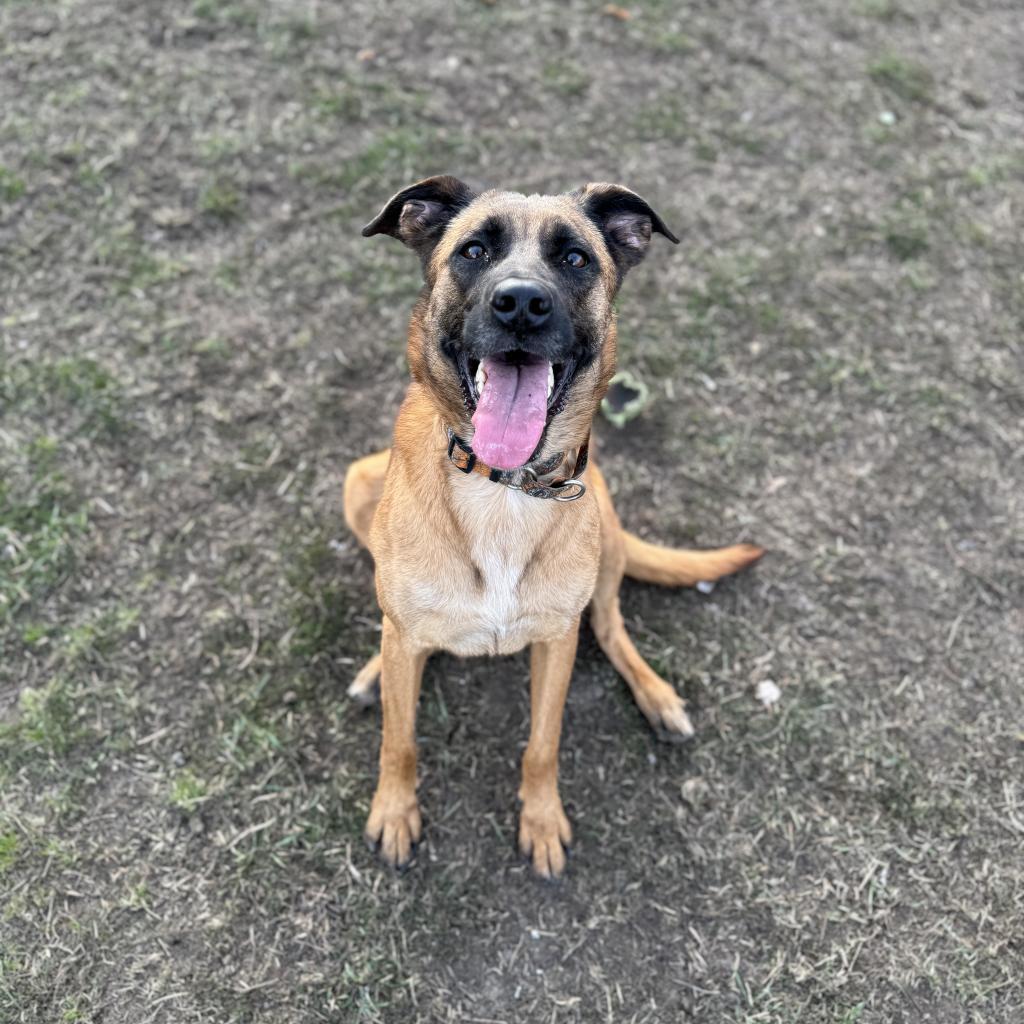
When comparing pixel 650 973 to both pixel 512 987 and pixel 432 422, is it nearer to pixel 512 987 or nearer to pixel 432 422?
pixel 512 987

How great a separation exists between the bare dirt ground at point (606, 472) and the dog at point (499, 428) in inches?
32.6

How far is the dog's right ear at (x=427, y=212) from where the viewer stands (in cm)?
303

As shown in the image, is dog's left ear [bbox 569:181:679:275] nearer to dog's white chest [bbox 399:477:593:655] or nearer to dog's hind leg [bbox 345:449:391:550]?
dog's white chest [bbox 399:477:593:655]

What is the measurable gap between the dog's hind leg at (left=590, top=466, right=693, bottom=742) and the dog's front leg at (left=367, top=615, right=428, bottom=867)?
2.95 ft

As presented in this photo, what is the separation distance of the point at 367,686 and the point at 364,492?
2.94 ft

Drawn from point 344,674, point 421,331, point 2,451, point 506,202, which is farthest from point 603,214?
point 2,451

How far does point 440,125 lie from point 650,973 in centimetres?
534

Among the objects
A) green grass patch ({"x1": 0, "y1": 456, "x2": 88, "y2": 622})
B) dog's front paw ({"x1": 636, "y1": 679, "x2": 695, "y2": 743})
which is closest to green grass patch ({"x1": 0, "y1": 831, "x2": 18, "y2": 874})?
green grass patch ({"x1": 0, "y1": 456, "x2": 88, "y2": 622})

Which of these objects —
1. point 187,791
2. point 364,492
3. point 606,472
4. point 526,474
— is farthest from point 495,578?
point 606,472

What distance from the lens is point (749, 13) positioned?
6855 mm

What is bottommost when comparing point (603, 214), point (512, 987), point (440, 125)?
point (512, 987)

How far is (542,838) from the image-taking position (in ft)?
11.7

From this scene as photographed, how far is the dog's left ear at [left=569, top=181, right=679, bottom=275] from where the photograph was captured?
3.12 m

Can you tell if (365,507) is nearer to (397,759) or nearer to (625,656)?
(397,759)
